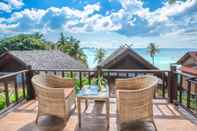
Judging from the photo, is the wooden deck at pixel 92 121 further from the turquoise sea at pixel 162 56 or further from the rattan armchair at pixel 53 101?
the turquoise sea at pixel 162 56

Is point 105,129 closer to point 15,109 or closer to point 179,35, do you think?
point 15,109

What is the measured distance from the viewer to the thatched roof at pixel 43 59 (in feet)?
58.0

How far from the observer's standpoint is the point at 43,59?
1986 centimetres

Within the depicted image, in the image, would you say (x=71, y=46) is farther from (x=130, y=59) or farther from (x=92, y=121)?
(x=92, y=121)

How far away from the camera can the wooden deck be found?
10.9 feet

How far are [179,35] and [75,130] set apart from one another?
2359cm

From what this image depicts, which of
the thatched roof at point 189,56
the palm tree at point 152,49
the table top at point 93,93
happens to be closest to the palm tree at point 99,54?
the palm tree at point 152,49

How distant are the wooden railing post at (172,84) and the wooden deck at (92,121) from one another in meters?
0.32

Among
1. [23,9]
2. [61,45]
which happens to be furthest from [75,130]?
[61,45]

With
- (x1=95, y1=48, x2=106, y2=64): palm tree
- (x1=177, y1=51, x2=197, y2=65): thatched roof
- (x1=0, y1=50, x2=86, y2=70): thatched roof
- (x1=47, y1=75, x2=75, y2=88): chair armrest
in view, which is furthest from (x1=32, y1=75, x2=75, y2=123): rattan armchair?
(x1=95, y1=48, x2=106, y2=64): palm tree

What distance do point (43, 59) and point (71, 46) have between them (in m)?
13.9

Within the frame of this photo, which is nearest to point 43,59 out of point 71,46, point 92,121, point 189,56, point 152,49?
point 189,56

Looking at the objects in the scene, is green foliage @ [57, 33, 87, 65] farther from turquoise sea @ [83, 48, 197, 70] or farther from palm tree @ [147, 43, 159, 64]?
palm tree @ [147, 43, 159, 64]

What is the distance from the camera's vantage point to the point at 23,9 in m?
16.2
